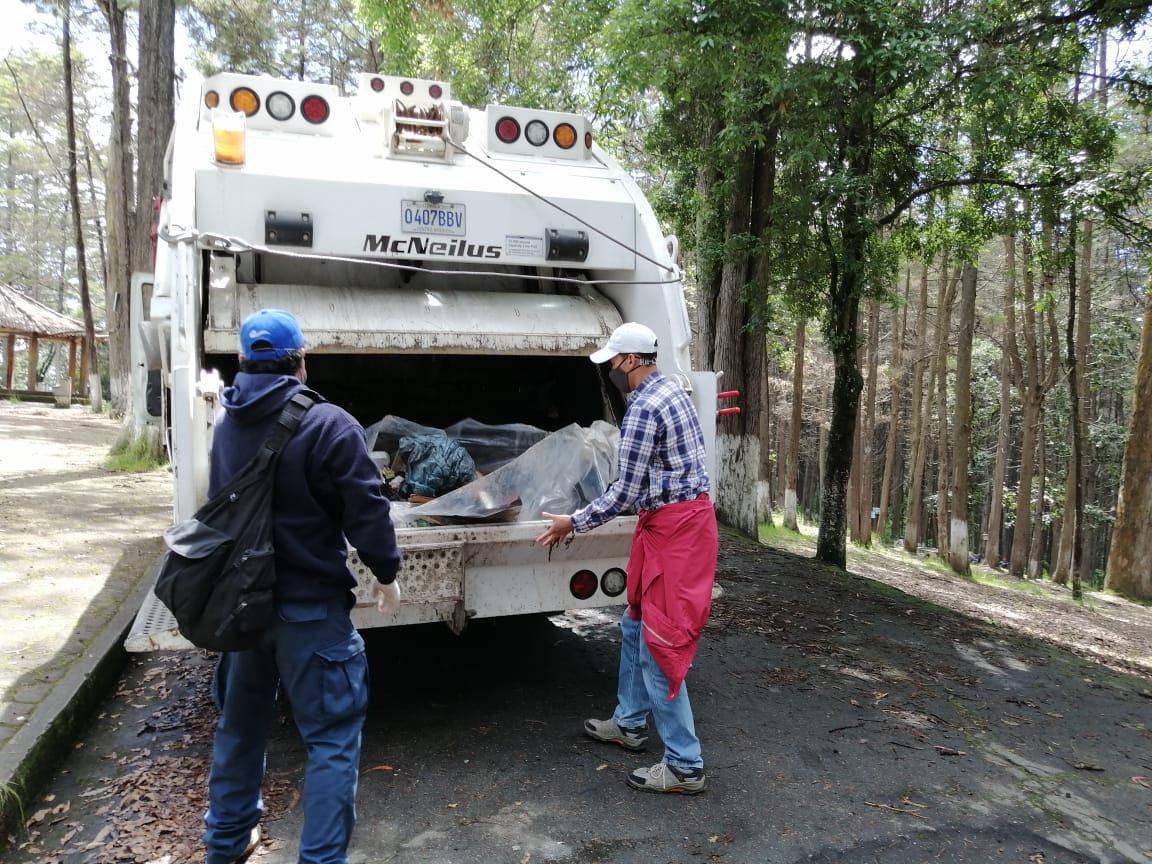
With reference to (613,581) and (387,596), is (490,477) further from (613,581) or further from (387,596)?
(387,596)

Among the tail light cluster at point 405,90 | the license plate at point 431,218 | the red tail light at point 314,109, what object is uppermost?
the tail light cluster at point 405,90

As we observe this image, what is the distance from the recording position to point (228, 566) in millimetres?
2371

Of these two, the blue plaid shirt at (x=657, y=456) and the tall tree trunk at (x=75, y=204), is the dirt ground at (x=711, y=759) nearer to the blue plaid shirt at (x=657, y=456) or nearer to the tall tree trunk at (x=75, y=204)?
the blue plaid shirt at (x=657, y=456)

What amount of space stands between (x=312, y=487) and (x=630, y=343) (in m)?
1.45

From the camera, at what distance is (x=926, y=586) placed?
12.7 metres

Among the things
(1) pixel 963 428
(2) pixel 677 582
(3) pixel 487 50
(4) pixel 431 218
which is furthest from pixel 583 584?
(1) pixel 963 428

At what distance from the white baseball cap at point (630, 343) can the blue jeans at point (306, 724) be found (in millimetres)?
1469

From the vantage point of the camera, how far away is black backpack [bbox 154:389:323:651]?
2365 mm

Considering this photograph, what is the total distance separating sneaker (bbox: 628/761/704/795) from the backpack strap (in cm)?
188

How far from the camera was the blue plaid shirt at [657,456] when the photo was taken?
3389 millimetres

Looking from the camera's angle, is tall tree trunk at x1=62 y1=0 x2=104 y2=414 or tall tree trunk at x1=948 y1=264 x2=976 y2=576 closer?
tall tree trunk at x1=948 y1=264 x2=976 y2=576

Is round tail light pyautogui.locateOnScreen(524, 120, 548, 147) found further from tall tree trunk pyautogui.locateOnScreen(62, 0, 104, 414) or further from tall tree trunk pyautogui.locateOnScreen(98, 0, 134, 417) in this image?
tall tree trunk pyautogui.locateOnScreen(62, 0, 104, 414)

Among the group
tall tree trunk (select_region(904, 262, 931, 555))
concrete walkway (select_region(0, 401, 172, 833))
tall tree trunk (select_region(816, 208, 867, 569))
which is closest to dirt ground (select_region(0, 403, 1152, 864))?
concrete walkway (select_region(0, 401, 172, 833))

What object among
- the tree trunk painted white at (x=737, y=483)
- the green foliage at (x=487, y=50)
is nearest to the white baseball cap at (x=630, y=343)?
the tree trunk painted white at (x=737, y=483)
